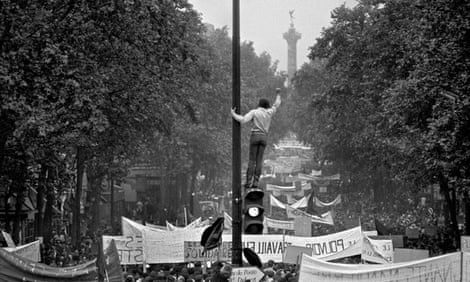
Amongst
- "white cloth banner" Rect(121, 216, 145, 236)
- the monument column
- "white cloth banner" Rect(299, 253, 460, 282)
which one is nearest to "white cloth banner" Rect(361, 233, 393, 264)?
"white cloth banner" Rect(121, 216, 145, 236)

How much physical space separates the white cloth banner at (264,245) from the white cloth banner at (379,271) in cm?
841

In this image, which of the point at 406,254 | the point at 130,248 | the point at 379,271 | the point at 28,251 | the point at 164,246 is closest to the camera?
the point at 379,271

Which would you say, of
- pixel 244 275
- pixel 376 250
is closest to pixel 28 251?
pixel 244 275

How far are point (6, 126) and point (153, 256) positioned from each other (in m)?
4.85

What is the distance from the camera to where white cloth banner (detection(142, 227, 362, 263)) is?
20547mm

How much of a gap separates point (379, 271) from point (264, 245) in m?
8.65

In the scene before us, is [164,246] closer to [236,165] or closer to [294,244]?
[294,244]

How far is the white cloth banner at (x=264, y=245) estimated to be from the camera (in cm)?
2055

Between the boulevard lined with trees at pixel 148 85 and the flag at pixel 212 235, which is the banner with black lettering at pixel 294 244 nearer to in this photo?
the boulevard lined with trees at pixel 148 85

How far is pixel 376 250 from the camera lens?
21.0m

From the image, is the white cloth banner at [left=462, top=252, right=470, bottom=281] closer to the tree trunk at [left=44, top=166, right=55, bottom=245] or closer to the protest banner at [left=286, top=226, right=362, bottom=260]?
the protest banner at [left=286, top=226, right=362, bottom=260]

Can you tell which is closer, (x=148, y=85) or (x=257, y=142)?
(x=257, y=142)

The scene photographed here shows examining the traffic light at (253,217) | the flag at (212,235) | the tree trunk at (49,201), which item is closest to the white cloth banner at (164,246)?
the flag at (212,235)

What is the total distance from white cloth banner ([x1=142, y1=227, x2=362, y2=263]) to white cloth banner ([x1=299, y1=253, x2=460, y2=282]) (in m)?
8.41
